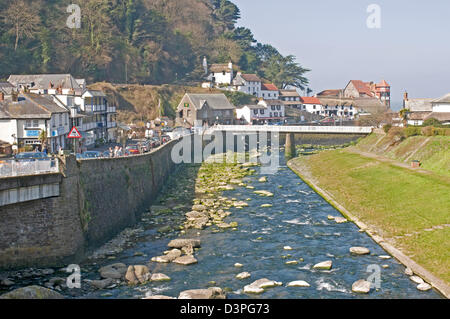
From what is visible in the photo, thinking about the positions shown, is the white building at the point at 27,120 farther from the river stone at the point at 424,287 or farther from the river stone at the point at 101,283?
the river stone at the point at 424,287

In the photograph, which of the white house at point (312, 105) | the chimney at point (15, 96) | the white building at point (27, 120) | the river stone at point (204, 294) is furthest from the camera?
the white house at point (312, 105)

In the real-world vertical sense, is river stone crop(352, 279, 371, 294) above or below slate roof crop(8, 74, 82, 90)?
below

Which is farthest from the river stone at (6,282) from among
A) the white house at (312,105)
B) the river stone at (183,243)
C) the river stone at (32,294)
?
the white house at (312,105)

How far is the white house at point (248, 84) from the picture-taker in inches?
6698

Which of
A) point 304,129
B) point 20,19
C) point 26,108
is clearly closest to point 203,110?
point 304,129

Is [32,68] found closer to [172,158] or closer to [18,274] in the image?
[172,158]

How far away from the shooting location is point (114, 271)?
1374 inches

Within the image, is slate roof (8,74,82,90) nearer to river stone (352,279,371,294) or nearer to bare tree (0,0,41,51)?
bare tree (0,0,41,51)

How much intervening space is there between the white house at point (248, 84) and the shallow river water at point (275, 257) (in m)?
117

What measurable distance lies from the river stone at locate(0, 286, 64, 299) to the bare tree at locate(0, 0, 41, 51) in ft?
350

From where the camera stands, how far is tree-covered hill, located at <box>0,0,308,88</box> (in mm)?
125375

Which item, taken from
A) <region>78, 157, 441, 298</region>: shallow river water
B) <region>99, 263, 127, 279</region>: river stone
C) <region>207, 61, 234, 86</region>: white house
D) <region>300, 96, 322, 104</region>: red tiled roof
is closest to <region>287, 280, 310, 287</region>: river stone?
<region>78, 157, 441, 298</region>: shallow river water
